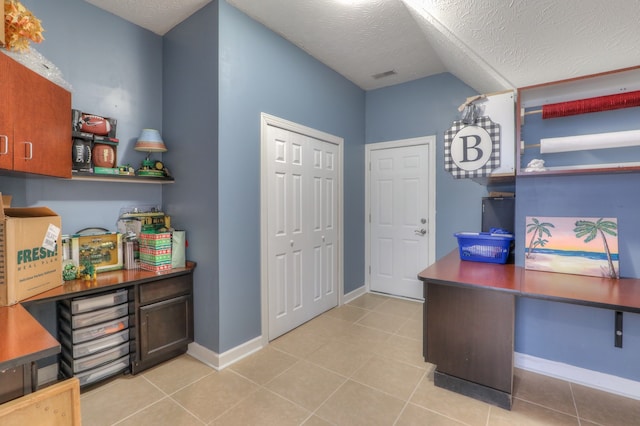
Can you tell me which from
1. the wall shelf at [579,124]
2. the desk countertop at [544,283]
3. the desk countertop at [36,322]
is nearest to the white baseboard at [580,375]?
the desk countertop at [544,283]

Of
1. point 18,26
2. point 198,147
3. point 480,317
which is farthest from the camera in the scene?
point 198,147

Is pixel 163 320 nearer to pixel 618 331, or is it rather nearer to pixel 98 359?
pixel 98 359

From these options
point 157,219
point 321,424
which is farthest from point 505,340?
point 157,219

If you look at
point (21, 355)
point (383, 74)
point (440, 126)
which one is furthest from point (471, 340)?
point (383, 74)

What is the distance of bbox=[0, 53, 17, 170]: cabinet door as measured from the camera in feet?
5.11

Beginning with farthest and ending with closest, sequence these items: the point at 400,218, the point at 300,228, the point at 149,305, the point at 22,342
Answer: the point at 400,218
the point at 300,228
the point at 149,305
the point at 22,342

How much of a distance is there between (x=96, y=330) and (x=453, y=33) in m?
3.32

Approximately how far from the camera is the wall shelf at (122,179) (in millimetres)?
2236

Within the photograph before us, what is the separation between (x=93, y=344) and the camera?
6.88 ft

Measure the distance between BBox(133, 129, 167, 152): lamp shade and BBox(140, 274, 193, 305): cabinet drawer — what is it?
1123mm

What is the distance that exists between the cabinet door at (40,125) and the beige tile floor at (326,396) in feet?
5.09

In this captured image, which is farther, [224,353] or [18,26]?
[224,353]

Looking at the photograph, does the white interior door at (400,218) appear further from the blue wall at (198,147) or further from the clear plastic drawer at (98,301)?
the clear plastic drawer at (98,301)

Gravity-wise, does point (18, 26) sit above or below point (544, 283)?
above
